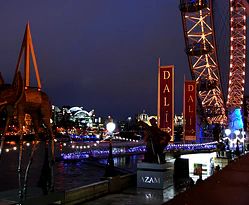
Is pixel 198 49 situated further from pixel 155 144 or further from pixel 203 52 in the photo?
pixel 155 144

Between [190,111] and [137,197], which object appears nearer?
[137,197]

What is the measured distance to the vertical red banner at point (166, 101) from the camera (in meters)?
30.6

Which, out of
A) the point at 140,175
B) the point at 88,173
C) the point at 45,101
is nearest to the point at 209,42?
the point at 88,173

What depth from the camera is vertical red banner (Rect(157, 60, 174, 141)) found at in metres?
30.6

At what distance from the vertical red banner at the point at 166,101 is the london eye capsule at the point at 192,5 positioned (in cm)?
2220

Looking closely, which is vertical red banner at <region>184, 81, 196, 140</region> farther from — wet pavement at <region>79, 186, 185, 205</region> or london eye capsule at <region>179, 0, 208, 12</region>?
wet pavement at <region>79, 186, 185, 205</region>

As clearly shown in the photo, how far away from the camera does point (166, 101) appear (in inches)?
1209

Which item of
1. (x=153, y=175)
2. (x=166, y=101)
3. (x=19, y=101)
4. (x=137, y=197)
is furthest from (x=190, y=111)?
(x=19, y=101)

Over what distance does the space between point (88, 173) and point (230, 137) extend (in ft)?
125

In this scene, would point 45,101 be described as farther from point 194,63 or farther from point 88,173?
point 194,63

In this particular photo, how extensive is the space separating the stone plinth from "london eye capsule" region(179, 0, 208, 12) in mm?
36650

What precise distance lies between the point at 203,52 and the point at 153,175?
4079 centimetres

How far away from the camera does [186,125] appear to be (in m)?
39.6

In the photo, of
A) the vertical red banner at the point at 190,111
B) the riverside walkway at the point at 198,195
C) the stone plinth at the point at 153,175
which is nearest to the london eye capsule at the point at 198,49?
the vertical red banner at the point at 190,111
